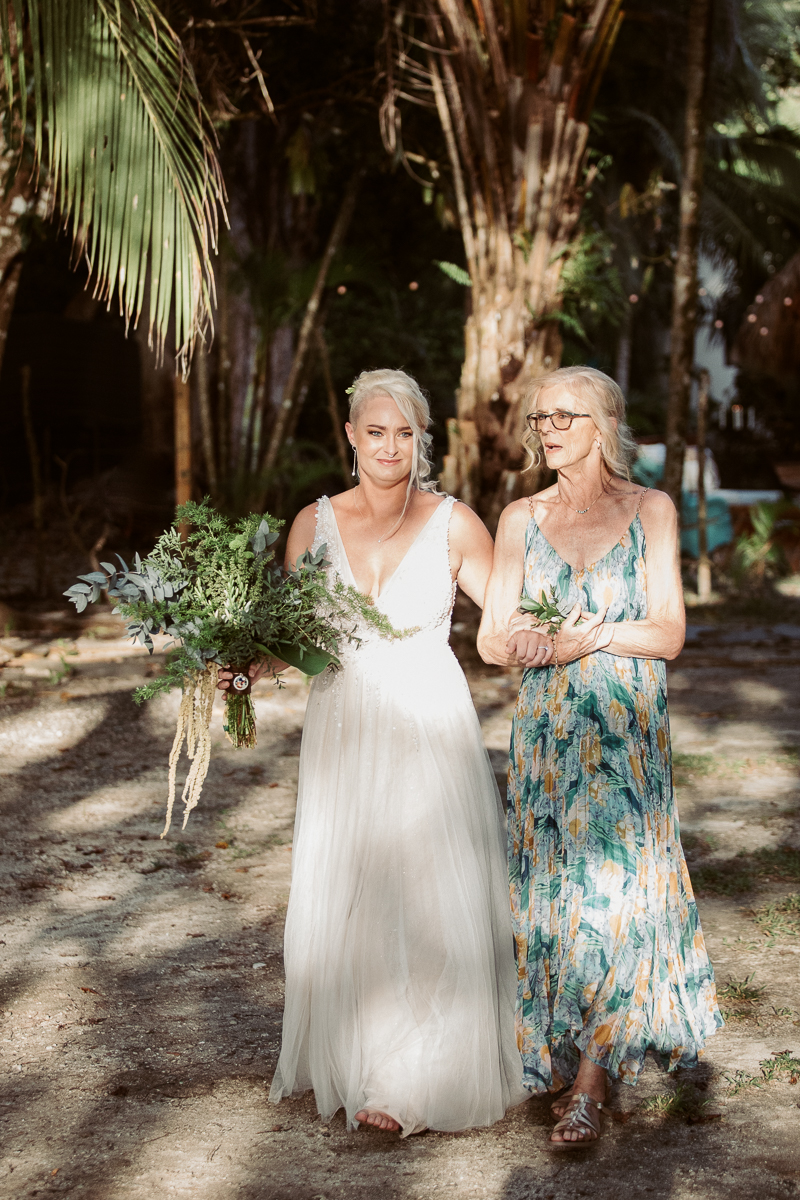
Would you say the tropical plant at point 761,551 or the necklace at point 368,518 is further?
the tropical plant at point 761,551

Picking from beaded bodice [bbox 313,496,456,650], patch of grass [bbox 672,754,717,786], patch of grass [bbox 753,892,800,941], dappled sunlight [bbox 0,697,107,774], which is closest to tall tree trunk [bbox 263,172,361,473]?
dappled sunlight [bbox 0,697,107,774]

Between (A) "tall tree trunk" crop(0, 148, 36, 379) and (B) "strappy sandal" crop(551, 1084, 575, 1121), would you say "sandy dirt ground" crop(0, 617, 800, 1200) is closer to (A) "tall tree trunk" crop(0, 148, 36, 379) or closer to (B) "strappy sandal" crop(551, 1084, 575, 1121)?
(B) "strappy sandal" crop(551, 1084, 575, 1121)

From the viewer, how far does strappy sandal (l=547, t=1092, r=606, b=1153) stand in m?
3.01

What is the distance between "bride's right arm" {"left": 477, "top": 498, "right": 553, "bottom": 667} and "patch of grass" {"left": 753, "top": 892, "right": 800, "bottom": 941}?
2033mm

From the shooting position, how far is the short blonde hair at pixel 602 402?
321cm

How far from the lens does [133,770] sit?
23.2 feet

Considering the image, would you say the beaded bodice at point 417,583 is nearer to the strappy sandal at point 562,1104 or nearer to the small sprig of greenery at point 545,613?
the small sprig of greenery at point 545,613

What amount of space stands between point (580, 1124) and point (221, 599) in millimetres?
1597

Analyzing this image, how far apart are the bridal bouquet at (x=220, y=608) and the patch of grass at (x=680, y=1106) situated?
147cm

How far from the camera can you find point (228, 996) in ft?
13.5

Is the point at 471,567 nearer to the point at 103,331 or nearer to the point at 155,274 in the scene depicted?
the point at 155,274

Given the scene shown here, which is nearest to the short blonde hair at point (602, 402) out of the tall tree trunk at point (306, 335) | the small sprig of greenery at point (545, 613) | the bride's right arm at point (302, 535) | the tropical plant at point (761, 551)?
the small sprig of greenery at point (545, 613)

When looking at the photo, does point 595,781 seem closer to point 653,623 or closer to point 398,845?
point 653,623

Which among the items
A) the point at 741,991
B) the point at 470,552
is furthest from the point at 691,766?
the point at 470,552
